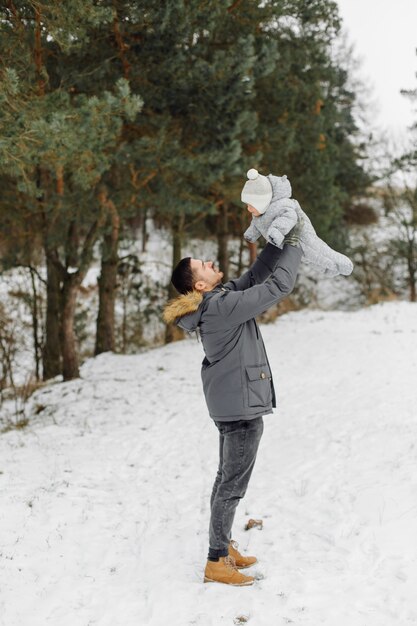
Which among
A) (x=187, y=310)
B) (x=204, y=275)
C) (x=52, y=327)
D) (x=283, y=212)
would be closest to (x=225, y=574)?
(x=187, y=310)

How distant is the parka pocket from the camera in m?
3.37

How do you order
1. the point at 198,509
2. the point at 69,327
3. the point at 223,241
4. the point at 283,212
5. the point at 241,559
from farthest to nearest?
the point at 223,241
the point at 69,327
the point at 198,509
the point at 241,559
the point at 283,212

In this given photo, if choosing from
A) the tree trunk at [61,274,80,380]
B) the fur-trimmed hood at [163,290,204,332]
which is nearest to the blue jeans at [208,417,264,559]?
the fur-trimmed hood at [163,290,204,332]

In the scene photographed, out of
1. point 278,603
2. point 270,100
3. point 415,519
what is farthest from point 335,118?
point 278,603

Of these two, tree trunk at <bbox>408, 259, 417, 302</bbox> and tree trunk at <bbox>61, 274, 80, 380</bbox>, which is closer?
tree trunk at <bbox>61, 274, 80, 380</bbox>

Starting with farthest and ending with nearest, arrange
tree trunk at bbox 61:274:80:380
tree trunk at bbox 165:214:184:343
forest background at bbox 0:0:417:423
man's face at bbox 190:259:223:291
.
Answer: tree trunk at bbox 165:214:184:343 → tree trunk at bbox 61:274:80:380 → forest background at bbox 0:0:417:423 → man's face at bbox 190:259:223:291

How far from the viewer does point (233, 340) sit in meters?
3.40

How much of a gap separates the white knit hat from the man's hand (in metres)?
0.22

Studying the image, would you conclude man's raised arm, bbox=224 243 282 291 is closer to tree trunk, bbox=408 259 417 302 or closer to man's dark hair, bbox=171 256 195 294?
man's dark hair, bbox=171 256 195 294

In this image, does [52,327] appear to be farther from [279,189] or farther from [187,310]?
[279,189]

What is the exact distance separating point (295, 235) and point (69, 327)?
8410 millimetres

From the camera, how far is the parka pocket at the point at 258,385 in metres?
3.37

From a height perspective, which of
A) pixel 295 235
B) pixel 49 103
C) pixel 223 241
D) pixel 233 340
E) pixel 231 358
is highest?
pixel 49 103

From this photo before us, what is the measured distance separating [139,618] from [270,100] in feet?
39.4
